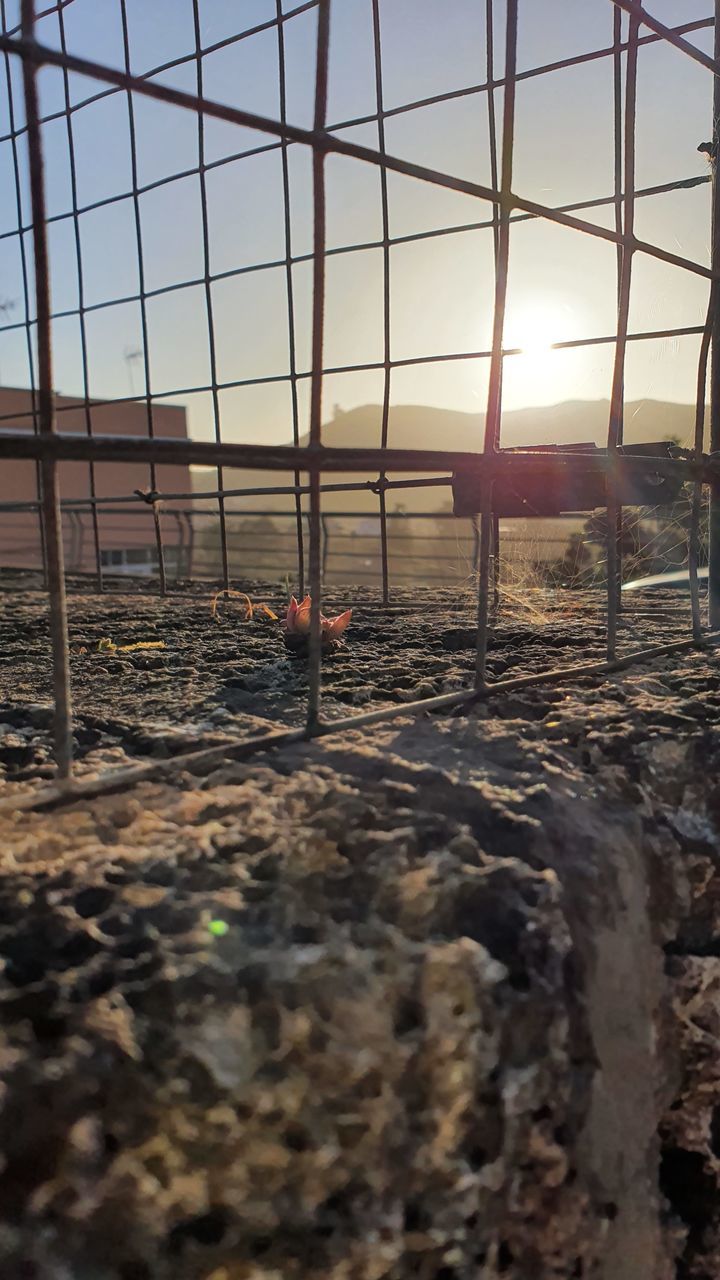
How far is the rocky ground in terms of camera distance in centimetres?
51

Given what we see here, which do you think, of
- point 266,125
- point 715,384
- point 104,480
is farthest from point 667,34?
point 104,480

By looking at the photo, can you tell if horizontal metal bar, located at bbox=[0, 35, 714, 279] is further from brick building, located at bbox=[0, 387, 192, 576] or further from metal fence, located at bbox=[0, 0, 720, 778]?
brick building, located at bbox=[0, 387, 192, 576]

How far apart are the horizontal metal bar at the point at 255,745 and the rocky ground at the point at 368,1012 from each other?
0.5 inches

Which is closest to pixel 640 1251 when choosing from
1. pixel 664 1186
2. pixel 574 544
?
pixel 664 1186

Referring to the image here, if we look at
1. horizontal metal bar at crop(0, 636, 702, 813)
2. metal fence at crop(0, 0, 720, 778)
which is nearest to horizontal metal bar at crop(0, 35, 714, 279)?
metal fence at crop(0, 0, 720, 778)

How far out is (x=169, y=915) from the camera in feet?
2.01

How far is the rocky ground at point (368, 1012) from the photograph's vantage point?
505 millimetres

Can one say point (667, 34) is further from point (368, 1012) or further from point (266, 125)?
point (368, 1012)

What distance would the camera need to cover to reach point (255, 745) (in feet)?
3.03

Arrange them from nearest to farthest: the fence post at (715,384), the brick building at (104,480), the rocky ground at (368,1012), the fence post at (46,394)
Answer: the rocky ground at (368,1012)
the fence post at (46,394)
the fence post at (715,384)
the brick building at (104,480)

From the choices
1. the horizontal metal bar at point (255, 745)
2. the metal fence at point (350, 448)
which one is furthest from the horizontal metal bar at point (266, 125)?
the horizontal metal bar at point (255, 745)

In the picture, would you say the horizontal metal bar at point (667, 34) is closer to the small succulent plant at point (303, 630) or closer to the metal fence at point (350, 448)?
the metal fence at point (350, 448)

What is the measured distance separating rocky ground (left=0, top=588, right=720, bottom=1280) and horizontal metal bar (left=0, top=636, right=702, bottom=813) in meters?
0.01

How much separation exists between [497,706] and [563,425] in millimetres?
2556
